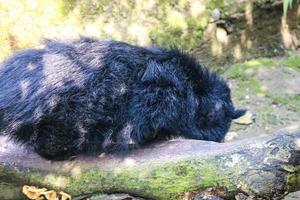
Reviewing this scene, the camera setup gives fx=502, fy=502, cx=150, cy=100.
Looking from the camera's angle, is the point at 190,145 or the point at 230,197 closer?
the point at 230,197

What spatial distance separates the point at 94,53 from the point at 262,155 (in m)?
0.70

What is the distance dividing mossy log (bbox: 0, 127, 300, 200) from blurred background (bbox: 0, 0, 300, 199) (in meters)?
1.07

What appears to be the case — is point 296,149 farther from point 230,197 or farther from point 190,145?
point 190,145

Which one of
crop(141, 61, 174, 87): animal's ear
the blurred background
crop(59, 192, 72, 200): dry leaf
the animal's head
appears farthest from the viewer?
the blurred background

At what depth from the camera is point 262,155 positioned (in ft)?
5.05

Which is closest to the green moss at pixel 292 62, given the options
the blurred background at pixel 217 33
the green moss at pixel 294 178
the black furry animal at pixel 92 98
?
the blurred background at pixel 217 33

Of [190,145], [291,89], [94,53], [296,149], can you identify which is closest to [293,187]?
[296,149]

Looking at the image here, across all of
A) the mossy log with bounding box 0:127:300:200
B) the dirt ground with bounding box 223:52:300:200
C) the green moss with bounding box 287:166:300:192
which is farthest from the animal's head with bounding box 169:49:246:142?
the dirt ground with bounding box 223:52:300:200

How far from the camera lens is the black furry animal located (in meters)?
1.70

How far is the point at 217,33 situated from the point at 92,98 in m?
1.74

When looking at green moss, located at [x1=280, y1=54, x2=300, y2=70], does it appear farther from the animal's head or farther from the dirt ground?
the animal's head

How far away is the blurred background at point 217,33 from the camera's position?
2.74 meters

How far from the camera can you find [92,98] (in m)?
1.72

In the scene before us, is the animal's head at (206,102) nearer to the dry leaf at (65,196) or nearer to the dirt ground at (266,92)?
the dry leaf at (65,196)
